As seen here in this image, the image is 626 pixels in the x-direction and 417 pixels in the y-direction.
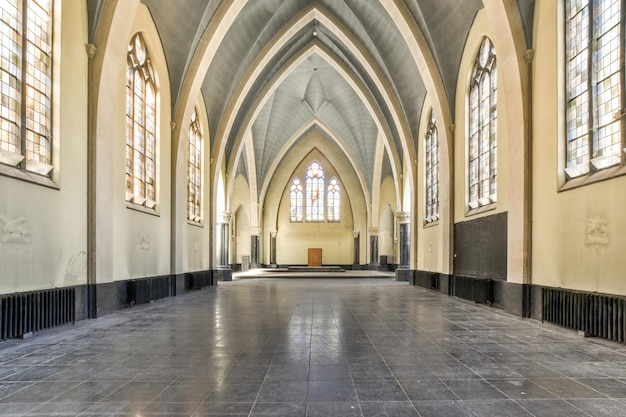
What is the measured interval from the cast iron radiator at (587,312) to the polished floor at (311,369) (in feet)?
0.76

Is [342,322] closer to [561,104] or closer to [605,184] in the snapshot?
[605,184]

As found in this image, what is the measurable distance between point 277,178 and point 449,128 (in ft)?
75.7

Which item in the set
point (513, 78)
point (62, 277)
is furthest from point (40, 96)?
point (513, 78)

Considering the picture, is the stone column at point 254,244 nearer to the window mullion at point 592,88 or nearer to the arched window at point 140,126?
the arched window at point 140,126

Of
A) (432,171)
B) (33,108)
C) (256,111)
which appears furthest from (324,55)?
(33,108)

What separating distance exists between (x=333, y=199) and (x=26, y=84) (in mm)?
31046

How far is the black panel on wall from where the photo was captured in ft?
37.3

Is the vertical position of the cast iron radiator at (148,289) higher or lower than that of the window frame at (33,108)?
lower

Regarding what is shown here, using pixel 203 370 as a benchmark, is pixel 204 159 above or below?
above

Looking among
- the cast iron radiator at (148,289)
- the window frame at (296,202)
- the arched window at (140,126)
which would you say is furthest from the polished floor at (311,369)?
the window frame at (296,202)

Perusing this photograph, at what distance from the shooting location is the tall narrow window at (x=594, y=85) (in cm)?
737

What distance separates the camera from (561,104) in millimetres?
8797

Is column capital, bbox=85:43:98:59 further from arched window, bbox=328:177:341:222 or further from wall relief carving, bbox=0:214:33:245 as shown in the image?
arched window, bbox=328:177:341:222

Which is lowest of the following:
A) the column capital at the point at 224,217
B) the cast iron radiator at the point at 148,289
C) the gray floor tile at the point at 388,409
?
the cast iron radiator at the point at 148,289
